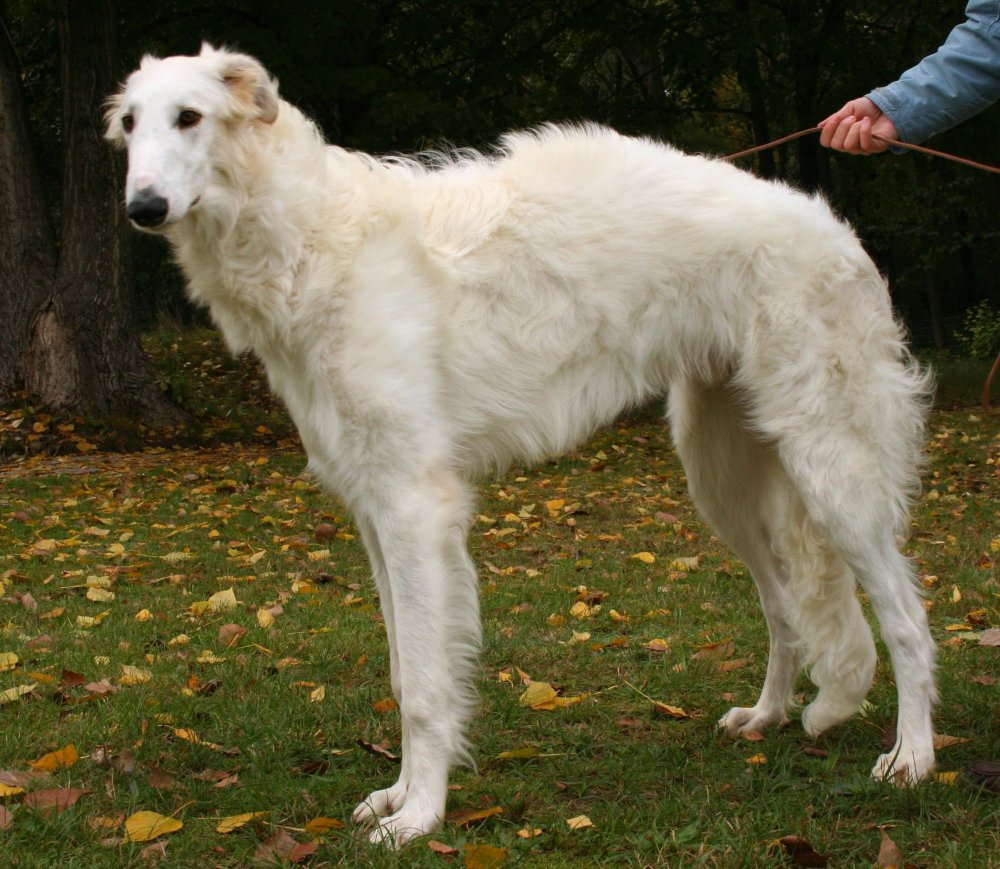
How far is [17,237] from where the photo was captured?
11891 mm

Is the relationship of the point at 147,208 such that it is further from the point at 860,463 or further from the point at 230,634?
the point at 230,634

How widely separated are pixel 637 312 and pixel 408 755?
5.38 ft

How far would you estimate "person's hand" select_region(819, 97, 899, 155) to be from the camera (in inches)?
141

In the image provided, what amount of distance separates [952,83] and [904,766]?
6.97ft

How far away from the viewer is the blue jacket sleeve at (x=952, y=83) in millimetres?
3273

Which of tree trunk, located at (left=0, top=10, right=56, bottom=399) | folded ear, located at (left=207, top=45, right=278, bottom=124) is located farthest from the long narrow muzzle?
tree trunk, located at (left=0, top=10, right=56, bottom=399)

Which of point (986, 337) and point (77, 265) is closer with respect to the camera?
point (77, 265)

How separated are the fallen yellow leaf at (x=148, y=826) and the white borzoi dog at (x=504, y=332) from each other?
22.1 inches

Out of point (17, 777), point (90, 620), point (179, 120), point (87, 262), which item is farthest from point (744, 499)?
point (87, 262)

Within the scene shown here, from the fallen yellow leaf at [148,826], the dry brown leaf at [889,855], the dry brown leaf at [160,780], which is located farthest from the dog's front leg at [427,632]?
the dry brown leaf at [889,855]

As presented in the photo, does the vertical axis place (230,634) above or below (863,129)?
below

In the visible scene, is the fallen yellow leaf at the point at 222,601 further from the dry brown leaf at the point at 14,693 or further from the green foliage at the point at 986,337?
the green foliage at the point at 986,337

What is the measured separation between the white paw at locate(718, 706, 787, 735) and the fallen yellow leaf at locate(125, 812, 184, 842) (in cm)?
197

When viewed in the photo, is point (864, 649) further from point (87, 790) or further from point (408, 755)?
point (87, 790)
